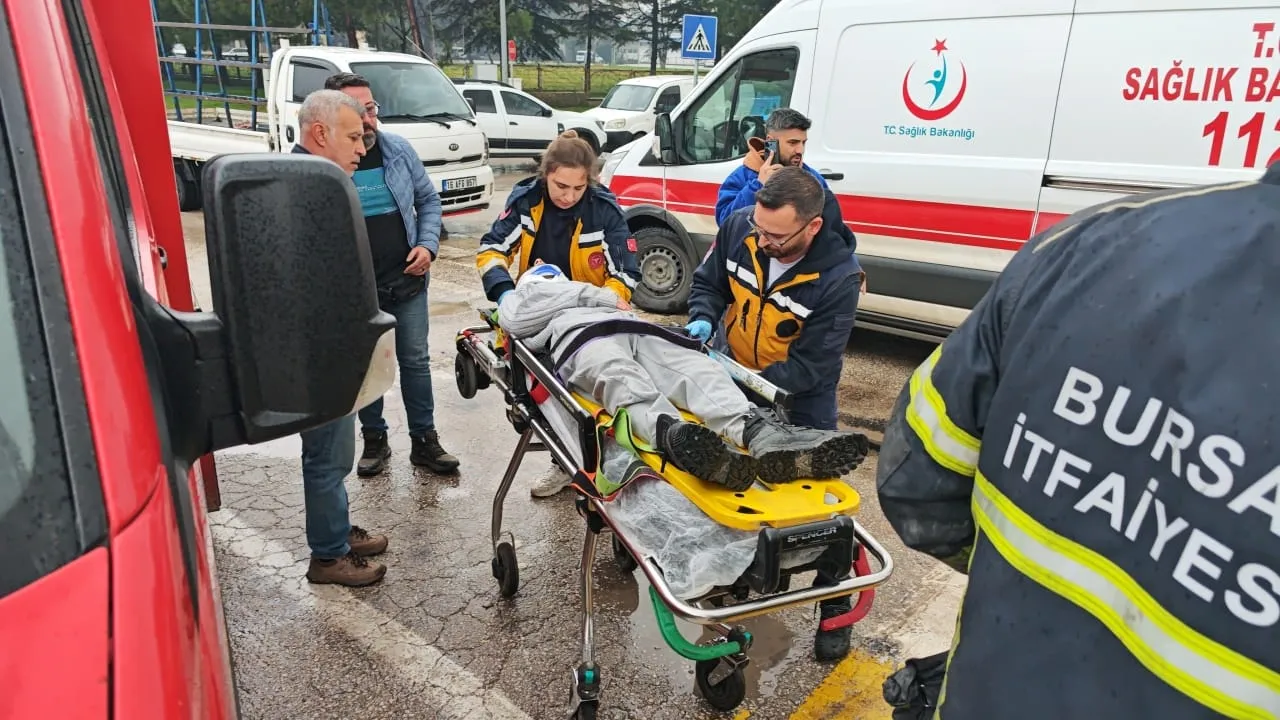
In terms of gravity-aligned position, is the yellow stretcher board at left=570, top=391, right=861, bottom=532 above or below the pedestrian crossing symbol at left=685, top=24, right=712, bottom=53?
→ below

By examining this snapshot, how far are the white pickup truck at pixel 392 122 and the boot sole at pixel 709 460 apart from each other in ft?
23.3

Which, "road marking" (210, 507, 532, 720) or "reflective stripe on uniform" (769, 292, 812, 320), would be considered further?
"reflective stripe on uniform" (769, 292, 812, 320)

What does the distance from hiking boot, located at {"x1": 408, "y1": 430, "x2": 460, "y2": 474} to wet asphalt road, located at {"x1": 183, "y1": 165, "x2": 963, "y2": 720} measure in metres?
0.06

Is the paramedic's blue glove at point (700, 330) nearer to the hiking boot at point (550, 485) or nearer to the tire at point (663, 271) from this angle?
the hiking boot at point (550, 485)

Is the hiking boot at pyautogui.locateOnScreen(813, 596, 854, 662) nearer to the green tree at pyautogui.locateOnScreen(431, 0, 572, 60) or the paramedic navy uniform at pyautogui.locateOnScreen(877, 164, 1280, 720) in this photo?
the paramedic navy uniform at pyautogui.locateOnScreen(877, 164, 1280, 720)

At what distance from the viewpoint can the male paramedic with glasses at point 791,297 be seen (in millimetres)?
2707

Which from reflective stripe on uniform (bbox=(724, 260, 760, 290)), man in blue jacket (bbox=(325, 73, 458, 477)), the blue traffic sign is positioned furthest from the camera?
the blue traffic sign

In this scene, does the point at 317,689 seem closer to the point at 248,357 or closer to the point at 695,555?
the point at 695,555

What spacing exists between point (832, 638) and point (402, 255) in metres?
2.25

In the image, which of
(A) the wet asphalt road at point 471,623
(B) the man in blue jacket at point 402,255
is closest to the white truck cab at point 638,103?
(B) the man in blue jacket at point 402,255

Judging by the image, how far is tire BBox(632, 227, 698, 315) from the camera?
6.40m

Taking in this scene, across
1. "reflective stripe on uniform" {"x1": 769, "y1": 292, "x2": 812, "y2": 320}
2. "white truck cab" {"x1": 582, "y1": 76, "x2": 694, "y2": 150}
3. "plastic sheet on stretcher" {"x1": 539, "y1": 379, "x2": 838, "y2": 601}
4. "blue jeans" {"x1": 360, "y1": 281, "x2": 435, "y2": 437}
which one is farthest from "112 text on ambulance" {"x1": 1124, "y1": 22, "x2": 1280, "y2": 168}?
"white truck cab" {"x1": 582, "y1": 76, "x2": 694, "y2": 150}

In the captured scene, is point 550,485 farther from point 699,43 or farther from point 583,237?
point 699,43

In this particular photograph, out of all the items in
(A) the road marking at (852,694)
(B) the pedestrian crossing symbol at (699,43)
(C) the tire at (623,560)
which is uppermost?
(B) the pedestrian crossing symbol at (699,43)
